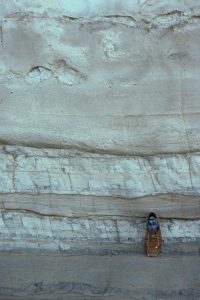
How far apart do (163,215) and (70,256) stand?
52cm

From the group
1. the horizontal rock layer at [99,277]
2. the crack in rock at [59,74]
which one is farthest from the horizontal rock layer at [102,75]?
the horizontal rock layer at [99,277]

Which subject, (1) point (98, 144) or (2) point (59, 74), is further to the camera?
(1) point (98, 144)

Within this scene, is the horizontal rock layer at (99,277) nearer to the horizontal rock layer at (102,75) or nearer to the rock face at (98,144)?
the rock face at (98,144)

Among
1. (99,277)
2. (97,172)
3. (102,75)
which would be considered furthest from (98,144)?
(99,277)

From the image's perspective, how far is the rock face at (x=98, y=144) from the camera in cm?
227

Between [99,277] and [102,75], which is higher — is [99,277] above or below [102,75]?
below

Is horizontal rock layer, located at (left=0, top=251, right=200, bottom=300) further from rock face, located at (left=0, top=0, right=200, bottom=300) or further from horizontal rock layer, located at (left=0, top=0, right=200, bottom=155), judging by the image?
horizontal rock layer, located at (left=0, top=0, right=200, bottom=155)

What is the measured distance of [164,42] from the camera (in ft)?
7.47

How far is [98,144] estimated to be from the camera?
247cm

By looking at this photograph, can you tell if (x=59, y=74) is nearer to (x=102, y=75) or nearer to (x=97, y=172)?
(x=102, y=75)

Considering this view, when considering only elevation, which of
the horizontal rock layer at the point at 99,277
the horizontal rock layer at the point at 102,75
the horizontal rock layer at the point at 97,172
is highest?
the horizontal rock layer at the point at 102,75

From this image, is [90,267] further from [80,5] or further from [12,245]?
[80,5]

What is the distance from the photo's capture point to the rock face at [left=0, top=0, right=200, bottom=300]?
89.5 inches


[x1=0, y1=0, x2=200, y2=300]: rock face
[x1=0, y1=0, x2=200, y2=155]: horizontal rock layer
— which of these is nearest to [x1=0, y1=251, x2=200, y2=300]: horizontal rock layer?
[x1=0, y1=0, x2=200, y2=300]: rock face
